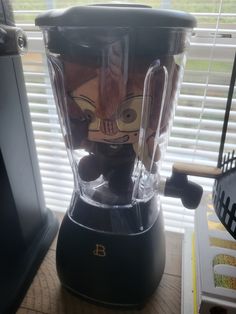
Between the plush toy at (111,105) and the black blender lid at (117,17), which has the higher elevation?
the black blender lid at (117,17)

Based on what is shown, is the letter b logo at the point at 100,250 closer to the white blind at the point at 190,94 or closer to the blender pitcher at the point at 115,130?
the blender pitcher at the point at 115,130

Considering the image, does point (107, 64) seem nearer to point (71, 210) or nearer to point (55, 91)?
point (55, 91)

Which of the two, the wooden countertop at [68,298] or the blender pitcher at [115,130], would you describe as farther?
the wooden countertop at [68,298]

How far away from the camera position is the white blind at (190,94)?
0.54 metres

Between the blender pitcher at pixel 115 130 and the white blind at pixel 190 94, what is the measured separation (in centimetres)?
17

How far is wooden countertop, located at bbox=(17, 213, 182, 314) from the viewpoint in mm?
475

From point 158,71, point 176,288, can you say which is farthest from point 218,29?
point 176,288

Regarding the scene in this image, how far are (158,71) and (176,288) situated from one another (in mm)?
383

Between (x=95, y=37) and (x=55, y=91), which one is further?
(x=55, y=91)

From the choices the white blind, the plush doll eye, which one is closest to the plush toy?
the plush doll eye

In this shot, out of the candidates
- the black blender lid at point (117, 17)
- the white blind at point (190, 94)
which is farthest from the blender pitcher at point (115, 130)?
the white blind at point (190, 94)

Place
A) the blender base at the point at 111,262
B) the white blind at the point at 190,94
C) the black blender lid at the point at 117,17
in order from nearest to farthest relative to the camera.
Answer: the black blender lid at the point at 117,17 < the blender base at the point at 111,262 < the white blind at the point at 190,94

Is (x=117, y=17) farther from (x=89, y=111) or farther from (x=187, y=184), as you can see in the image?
(x=187, y=184)

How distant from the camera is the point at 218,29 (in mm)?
538
